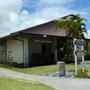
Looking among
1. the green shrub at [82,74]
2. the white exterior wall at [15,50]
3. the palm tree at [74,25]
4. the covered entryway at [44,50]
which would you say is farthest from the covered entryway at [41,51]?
the green shrub at [82,74]

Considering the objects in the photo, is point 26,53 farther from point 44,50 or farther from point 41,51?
point 44,50

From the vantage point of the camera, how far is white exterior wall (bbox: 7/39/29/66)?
30.2 metres

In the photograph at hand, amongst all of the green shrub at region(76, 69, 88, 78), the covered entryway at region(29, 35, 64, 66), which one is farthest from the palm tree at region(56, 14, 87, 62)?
the green shrub at region(76, 69, 88, 78)

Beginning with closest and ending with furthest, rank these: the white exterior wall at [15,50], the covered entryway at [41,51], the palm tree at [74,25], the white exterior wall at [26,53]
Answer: the palm tree at [74,25]
the white exterior wall at [26,53]
the covered entryway at [41,51]
the white exterior wall at [15,50]

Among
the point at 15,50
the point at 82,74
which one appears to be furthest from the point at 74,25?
the point at 15,50

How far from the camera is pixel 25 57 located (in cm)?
3000

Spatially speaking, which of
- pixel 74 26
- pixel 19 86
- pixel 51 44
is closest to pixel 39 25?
pixel 51 44

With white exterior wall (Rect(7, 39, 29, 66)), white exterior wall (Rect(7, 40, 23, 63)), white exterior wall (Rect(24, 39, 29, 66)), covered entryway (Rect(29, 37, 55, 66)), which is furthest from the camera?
white exterior wall (Rect(7, 40, 23, 63))

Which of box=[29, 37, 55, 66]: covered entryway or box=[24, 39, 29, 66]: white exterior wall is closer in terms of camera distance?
box=[24, 39, 29, 66]: white exterior wall

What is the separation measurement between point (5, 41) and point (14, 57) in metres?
3.12

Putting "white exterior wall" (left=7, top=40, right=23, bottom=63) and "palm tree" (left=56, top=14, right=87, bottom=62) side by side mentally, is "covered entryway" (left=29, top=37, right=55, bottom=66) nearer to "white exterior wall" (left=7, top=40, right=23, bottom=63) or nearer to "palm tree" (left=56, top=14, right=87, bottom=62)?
"white exterior wall" (left=7, top=40, right=23, bottom=63)

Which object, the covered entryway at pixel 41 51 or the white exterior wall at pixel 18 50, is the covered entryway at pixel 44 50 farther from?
the white exterior wall at pixel 18 50

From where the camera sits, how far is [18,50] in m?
31.2

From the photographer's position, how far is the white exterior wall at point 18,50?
3016cm
